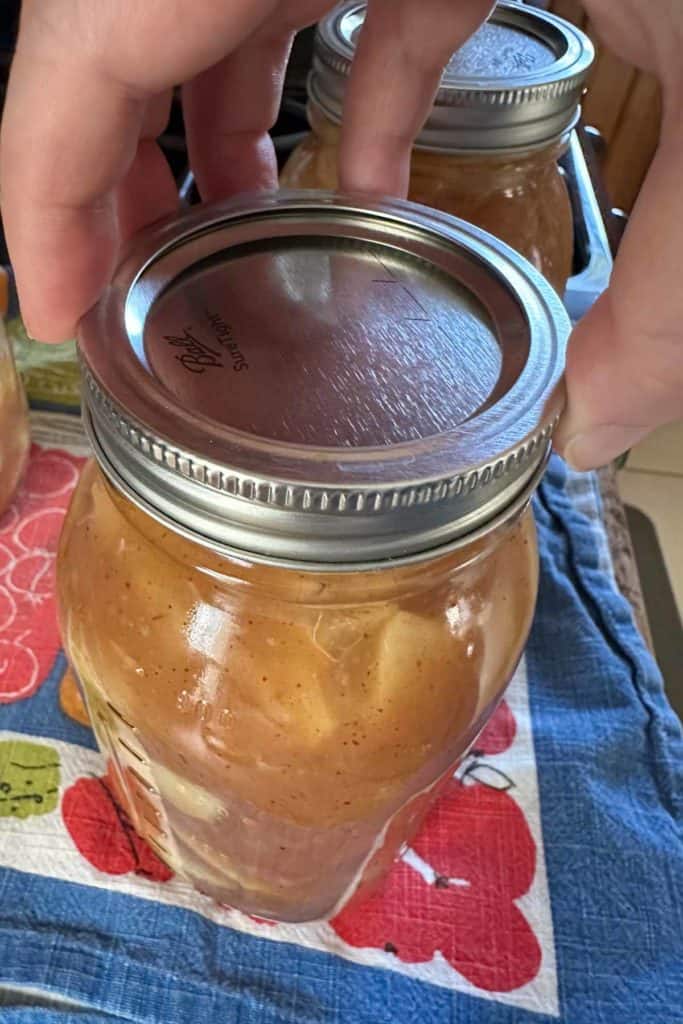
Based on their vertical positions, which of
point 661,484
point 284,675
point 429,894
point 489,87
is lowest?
point 661,484

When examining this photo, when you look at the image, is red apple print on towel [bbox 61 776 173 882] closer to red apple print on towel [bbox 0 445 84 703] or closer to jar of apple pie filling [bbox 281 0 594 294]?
red apple print on towel [bbox 0 445 84 703]

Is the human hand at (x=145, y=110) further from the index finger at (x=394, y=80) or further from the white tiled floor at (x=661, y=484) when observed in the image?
the white tiled floor at (x=661, y=484)

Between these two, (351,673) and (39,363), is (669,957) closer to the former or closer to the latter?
(351,673)

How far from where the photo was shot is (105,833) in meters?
0.46

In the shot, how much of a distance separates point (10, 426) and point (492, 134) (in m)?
0.34

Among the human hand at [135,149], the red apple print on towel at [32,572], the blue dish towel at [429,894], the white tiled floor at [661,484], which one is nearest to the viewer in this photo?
the human hand at [135,149]

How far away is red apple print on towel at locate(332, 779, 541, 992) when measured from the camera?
1.42 ft

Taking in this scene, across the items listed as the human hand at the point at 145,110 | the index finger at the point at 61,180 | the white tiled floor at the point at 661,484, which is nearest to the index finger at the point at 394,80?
the human hand at the point at 145,110

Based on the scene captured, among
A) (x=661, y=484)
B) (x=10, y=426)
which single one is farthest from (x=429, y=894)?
(x=661, y=484)

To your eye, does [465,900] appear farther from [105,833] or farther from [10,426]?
[10,426]

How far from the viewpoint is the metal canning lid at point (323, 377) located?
11.9 inches

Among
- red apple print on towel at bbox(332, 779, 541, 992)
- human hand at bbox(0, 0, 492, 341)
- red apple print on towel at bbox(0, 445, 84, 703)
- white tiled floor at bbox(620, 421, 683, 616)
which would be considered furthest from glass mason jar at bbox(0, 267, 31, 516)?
white tiled floor at bbox(620, 421, 683, 616)

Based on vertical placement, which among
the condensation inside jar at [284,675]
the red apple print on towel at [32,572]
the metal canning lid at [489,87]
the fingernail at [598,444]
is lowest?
the red apple print on towel at [32,572]

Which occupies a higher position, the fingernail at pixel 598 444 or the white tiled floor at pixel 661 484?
the fingernail at pixel 598 444
